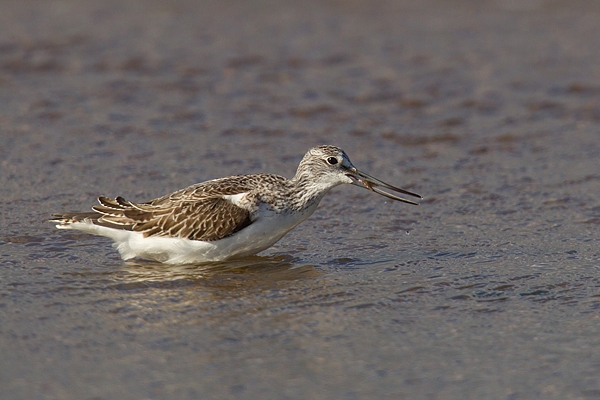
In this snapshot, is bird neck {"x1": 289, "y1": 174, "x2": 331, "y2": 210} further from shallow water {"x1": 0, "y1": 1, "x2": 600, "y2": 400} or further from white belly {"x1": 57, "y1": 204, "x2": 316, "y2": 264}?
shallow water {"x1": 0, "y1": 1, "x2": 600, "y2": 400}

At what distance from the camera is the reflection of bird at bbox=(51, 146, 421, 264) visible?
8.59 meters

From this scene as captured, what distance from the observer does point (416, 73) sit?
14.6 metres

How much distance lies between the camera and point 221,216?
858 cm

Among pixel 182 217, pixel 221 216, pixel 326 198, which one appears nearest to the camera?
pixel 221 216

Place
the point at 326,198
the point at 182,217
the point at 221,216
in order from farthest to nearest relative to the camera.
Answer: the point at 326,198 → the point at 182,217 → the point at 221,216

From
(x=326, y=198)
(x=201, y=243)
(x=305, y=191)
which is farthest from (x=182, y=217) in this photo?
(x=326, y=198)

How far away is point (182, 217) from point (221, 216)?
0.42m

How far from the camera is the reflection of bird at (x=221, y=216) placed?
338 inches

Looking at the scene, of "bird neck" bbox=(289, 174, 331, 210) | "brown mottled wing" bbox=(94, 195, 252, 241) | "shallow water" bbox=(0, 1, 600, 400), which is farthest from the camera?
"bird neck" bbox=(289, 174, 331, 210)

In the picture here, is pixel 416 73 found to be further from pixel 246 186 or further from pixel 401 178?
pixel 246 186

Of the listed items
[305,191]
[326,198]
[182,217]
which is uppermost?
[305,191]

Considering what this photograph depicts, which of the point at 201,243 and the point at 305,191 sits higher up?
the point at 305,191

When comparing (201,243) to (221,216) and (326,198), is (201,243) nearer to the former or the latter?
(221,216)

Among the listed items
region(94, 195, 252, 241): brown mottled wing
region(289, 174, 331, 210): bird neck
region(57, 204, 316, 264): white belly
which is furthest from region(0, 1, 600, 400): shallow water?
region(289, 174, 331, 210): bird neck
